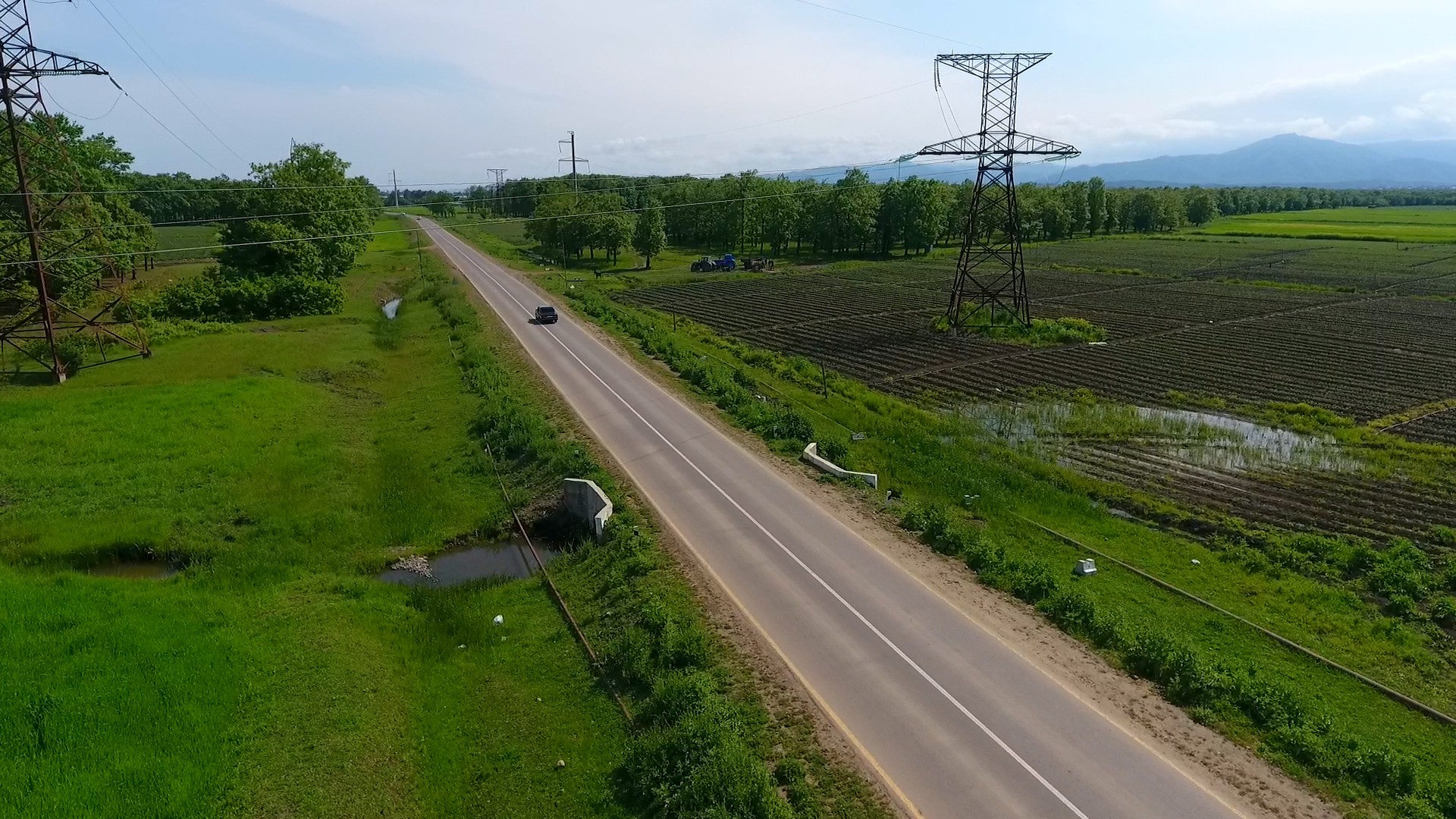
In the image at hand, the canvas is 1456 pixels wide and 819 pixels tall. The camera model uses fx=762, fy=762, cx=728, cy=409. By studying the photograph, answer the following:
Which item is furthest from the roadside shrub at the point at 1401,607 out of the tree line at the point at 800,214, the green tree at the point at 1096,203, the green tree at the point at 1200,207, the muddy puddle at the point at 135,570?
the green tree at the point at 1200,207

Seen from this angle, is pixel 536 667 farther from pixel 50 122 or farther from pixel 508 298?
pixel 508 298

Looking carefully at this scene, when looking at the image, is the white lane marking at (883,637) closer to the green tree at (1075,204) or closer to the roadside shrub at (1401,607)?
the roadside shrub at (1401,607)

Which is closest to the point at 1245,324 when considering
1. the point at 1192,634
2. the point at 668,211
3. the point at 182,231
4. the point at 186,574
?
the point at 1192,634

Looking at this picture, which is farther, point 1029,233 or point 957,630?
point 1029,233

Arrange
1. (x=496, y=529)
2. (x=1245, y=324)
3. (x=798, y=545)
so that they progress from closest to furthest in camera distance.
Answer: (x=798, y=545)
(x=496, y=529)
(x=1245, y=324)

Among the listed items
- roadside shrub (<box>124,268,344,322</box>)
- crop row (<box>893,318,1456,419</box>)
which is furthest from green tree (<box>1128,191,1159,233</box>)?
roadside shrub (<box>124,268,344,322</box>)

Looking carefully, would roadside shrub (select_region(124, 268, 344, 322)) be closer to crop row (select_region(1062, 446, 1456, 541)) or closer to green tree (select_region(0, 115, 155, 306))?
green tree (select_region(0, 115, 155, 306))
